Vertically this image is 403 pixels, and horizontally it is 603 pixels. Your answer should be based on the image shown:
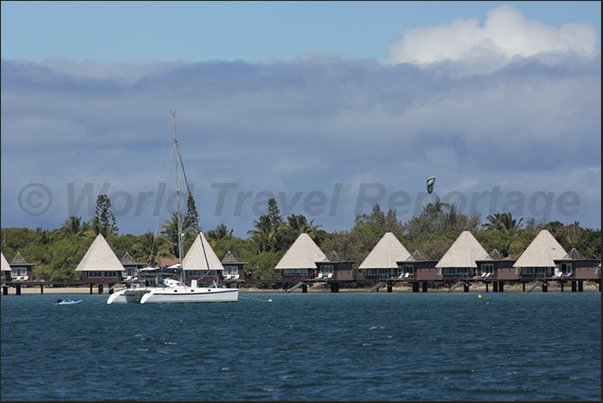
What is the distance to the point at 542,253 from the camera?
320ft

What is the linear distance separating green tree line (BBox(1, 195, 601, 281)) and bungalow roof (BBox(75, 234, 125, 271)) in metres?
5.03

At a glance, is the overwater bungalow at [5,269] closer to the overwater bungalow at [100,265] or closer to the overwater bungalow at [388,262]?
the overwater bungalow at [100,265]

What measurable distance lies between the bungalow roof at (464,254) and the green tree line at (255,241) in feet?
27.4

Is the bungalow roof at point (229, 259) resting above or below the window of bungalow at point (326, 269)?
above

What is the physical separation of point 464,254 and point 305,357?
67901mm

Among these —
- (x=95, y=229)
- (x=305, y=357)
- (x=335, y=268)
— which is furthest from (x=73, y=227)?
(x=305, y=357)

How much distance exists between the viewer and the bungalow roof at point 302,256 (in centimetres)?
10500

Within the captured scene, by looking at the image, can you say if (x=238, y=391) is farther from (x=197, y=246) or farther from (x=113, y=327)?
(x=197, y=246)

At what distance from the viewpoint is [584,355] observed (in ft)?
114

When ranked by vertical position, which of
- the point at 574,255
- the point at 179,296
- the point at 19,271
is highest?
the point at 574,255

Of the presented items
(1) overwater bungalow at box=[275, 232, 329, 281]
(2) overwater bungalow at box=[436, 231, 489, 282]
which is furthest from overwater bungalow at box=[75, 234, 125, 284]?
(2) overwater bungalow at box=[436, 231, 489, 282]

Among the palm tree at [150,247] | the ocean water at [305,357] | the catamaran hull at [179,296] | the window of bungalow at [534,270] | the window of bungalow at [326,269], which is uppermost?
the palm tree at [150,247]

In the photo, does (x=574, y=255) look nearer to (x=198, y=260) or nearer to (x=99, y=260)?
(x=198, y=260)

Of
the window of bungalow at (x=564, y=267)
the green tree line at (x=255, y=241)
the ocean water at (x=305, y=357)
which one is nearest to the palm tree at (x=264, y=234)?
the green tree line at (x=255, y=241)
